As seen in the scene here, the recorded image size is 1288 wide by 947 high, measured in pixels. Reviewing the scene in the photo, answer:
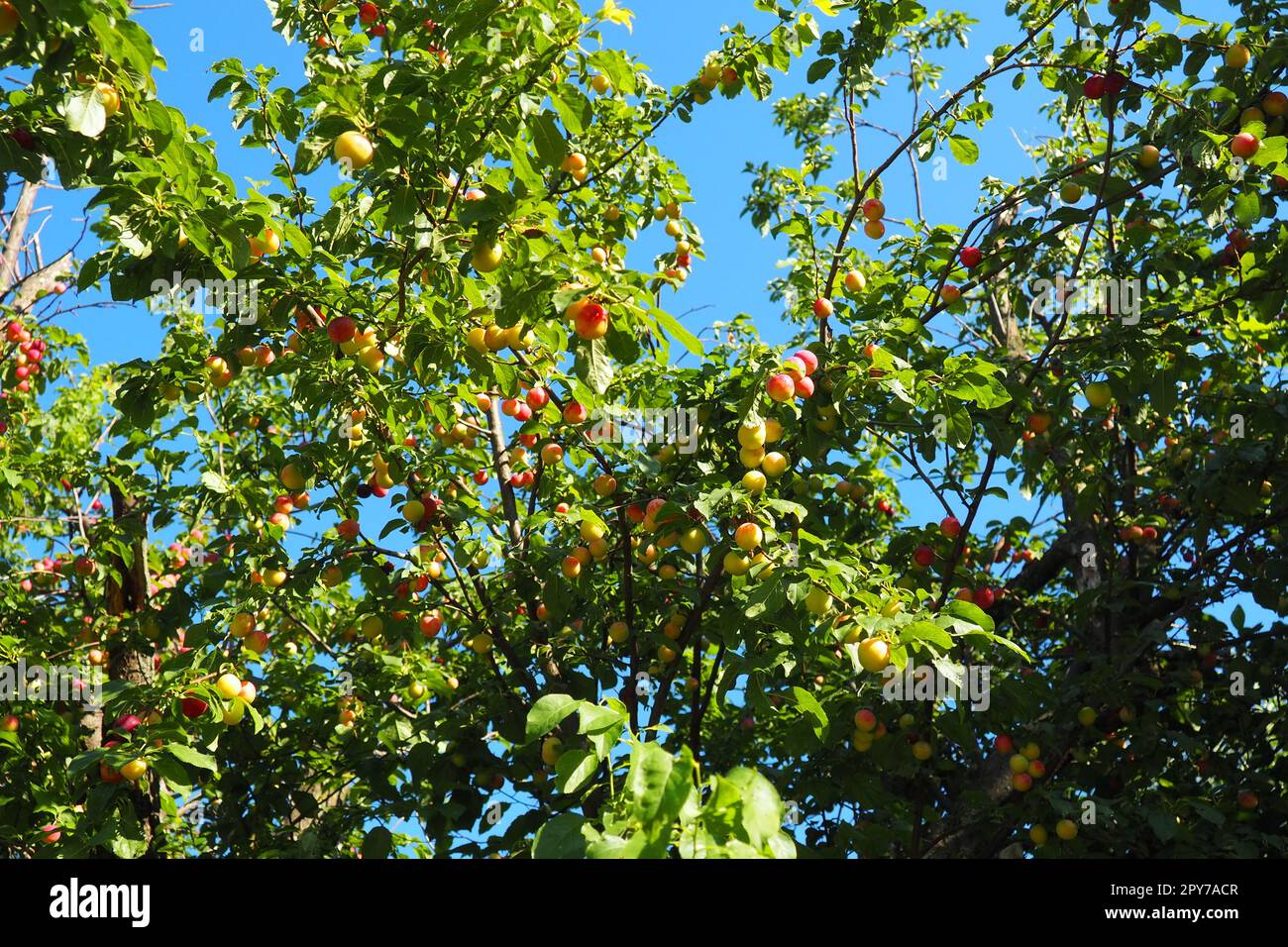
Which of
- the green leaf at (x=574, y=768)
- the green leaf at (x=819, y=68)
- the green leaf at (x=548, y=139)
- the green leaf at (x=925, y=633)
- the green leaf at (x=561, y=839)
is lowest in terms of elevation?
the green leaf at (x=561, y=839)

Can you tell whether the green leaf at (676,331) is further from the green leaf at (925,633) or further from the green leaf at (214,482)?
the green leaf at (214,482)

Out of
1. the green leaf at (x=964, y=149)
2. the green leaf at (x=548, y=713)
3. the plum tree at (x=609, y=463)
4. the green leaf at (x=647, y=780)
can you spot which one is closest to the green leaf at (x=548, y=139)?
the plum tree at (x=609, y=463)

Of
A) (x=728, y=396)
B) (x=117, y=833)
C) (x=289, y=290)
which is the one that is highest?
(x=289, y=290)

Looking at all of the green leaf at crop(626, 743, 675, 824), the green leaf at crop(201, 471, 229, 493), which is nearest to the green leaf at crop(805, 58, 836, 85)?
the green leaf at crop(201, 471, 229, 493)

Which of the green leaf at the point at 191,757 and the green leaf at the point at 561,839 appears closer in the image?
the green leaf at the point at 561,839

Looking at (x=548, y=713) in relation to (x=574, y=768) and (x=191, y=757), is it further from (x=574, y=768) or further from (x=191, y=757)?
(x=191, y=757)

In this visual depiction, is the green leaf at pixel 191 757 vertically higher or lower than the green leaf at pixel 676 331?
lower

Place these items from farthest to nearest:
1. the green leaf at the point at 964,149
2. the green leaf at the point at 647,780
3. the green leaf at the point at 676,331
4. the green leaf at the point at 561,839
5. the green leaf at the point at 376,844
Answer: the green leaf at the point at 964,149
the green leaf at the point at 376,844
the green leaf at the point at 676,331
the green leaf at the point at 561,839
the green leaf at the point at 647,780

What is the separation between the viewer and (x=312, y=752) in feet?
16.8

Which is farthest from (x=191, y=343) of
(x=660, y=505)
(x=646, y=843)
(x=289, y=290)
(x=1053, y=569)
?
(x=1053, y=569)

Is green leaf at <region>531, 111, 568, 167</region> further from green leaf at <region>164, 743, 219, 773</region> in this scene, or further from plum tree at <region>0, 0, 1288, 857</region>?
green leaf at <region>164, 743, 219, 773</region>

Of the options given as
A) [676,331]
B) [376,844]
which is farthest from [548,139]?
[376,844]

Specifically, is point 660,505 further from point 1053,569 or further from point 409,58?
point 1053,569
